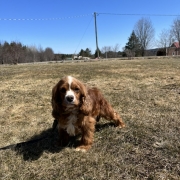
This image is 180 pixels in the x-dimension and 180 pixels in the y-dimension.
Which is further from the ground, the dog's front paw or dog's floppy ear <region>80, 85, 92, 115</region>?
dog's floppy ear <region>80, 85, 92, 115</region>

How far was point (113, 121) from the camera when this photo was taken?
347 centimetres

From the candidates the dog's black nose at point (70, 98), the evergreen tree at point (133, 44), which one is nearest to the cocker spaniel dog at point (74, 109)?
the dog's black nose at point (70, 98)

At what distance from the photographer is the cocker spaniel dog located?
2.61 m

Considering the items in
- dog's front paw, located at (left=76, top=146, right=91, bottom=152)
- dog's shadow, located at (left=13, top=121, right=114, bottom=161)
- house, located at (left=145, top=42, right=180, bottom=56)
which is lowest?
dog's shadow, located at (left=13, top=121, right=114, bottom=161)

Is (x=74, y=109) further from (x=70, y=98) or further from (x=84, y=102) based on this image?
(x=70, y=98)

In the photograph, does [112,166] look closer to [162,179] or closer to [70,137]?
[162,179]

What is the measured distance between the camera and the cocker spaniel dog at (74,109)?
8.57 feet

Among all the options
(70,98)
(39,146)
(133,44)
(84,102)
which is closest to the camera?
(70,98)

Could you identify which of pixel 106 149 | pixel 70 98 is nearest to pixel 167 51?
pixel 106 149

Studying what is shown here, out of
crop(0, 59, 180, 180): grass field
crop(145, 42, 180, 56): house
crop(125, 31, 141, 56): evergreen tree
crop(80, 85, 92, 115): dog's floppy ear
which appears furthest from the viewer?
crop(125, 31, 141, 56): evergreen tree

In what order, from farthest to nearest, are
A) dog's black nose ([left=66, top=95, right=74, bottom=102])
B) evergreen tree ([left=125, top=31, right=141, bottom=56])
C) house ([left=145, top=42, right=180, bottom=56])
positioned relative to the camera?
evergreen tree ([left=125, top=31, right=141, bottom=56]) < house ([left=145, top=42, right=180, bottom=56]) < dog's black nose ([left=66, top=95, right=74, bottom=102])

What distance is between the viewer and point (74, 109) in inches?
109

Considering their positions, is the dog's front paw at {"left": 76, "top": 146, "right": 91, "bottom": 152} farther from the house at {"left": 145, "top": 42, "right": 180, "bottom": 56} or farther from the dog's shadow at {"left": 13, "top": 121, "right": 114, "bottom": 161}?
the house at {"left": 145, "top": 42, "right": 180, "bottom": 56}

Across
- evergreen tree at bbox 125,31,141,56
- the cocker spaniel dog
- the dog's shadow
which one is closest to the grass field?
the dog's shadow
